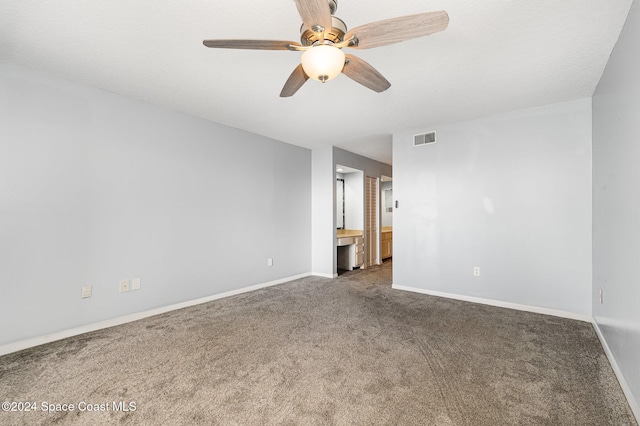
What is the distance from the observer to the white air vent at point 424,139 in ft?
13.8

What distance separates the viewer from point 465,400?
1770 millimetres

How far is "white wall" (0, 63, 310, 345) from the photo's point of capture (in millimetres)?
2465

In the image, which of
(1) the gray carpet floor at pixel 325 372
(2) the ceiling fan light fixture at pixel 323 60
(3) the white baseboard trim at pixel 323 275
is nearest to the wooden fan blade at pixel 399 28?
(2) the ceiling fan light fixture at pixel 323 60

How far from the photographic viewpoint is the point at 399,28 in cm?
148

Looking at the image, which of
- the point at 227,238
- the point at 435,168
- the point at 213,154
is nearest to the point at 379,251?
the point at 435,168

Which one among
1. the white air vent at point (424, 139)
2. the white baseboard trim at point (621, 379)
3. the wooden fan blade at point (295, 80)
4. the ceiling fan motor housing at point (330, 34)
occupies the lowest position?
the white baseboard trim at point (621, 379)

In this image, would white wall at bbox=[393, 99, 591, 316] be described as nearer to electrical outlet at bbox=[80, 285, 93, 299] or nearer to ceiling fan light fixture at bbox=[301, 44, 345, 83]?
ceiling fan light fixture at bbox=[301, 44, 345, 83]

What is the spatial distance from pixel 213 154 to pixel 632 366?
4444mm

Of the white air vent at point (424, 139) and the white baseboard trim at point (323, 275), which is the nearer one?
the white air vent at point (424, 139)

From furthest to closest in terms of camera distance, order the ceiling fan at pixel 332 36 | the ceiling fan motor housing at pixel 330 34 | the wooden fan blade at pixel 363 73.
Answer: the wooden fan blade at pixel 363 73 → the ceiling fan motor housing at pixel 330 34 → the ceiling fan at pixel 332 36

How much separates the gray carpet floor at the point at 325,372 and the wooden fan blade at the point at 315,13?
84.9 inches

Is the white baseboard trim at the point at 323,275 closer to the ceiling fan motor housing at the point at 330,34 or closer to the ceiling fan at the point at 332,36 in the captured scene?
the ceiling fan at the point at 332,36

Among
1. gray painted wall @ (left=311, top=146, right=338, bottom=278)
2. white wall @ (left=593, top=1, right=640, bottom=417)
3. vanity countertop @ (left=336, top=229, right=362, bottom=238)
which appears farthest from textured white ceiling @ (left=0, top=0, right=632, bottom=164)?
vanity countertop @ (left=336, top=229, right=362, bottom=238)

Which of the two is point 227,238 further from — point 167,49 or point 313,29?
point 313,29
